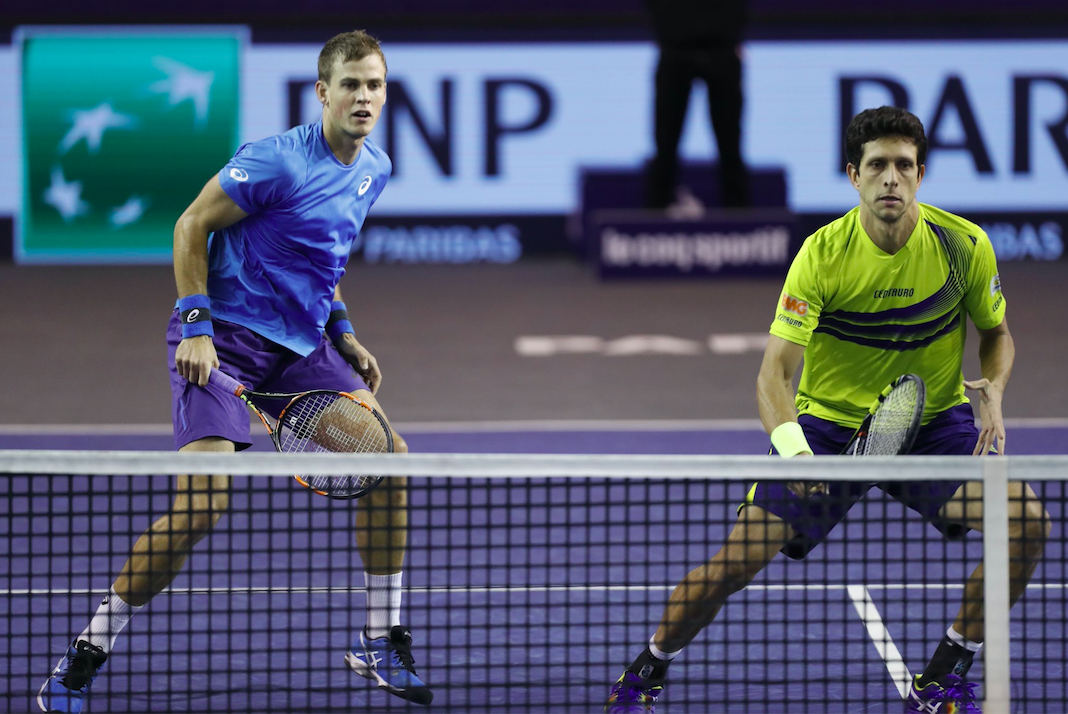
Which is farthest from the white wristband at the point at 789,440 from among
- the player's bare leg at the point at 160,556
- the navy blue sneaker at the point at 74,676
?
the navy blue sneaker at the point at 74,676

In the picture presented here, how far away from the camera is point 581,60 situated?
12609 mm

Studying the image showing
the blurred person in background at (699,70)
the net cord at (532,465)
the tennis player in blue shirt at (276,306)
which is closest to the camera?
the net cord at (532,465)

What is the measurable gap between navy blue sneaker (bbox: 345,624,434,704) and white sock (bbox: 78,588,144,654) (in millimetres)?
543

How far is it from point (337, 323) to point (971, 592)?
76.2 inches

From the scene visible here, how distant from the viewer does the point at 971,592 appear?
3312mm

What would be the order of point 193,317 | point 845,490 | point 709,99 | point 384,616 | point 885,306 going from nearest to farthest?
1. point 845,490
2. point 885,306
3. point 193,317
4. point 384,616
5. point 709,99

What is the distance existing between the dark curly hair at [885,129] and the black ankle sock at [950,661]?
113cm

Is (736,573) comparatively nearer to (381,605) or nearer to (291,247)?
(381,605)

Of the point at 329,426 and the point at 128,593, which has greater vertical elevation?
the point at 329,426

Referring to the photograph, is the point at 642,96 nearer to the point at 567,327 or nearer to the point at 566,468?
the point at 567,327

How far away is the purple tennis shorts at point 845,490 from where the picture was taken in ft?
9.91

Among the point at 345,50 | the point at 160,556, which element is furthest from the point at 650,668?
the point at 345,50

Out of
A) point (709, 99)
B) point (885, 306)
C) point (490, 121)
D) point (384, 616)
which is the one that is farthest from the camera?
point (490, 121)

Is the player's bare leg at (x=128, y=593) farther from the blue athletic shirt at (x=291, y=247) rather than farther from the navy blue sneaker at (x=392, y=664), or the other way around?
the blue athletic shirt at (x=291, y=247)
